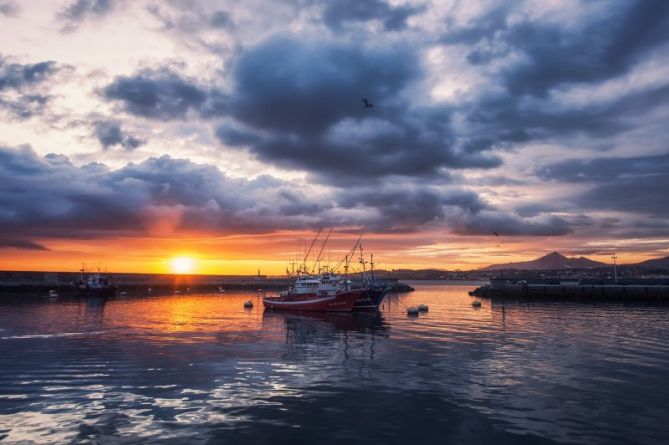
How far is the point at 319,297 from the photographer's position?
88.0m

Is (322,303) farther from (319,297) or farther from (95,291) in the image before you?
(95,291)

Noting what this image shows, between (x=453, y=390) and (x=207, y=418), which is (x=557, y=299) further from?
(x=207, y=418)

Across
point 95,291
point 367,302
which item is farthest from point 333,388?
point 95,291

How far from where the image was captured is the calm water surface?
19.5 metres

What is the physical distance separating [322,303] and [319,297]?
2.05m

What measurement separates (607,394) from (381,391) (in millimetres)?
12939

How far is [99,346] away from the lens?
41812 mm

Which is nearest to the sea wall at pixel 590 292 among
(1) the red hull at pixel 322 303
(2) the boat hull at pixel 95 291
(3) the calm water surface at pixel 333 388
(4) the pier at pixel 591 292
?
(4) the pier at pixel 591 292

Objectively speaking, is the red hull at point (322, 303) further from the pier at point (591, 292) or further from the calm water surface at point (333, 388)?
the pier at point (591, 292)

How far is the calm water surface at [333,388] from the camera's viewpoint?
1953 cm

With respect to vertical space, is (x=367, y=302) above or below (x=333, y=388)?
above

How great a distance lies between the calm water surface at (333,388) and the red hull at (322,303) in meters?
32.8

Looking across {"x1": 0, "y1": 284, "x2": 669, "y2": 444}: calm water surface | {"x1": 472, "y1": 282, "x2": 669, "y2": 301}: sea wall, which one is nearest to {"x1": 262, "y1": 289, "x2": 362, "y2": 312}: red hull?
{"x1": 0, "y1": 284, "x2": 669, "y2": 444}: calm water surface

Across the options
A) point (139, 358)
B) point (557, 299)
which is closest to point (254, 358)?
point (139, 358)
